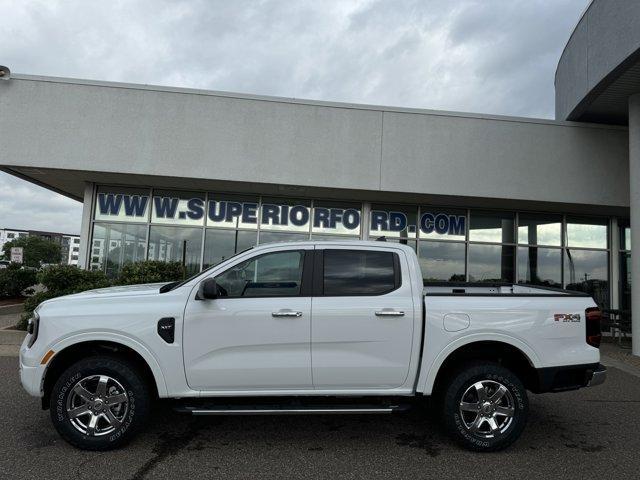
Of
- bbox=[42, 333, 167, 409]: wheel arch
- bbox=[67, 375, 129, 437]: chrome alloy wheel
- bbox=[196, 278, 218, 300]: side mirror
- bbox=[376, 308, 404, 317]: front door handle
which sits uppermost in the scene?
bbox=[196, 278, 218, 300]: side mirror

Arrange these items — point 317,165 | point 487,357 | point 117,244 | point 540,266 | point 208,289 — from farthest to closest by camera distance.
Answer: point 540,266, point 117,244, point 317,165, point 487,357, point 208,289

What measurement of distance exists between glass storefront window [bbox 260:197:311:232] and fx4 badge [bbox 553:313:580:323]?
351 inches

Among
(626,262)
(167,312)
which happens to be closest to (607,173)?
(626,262)

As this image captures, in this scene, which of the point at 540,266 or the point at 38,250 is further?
the point at 38,250

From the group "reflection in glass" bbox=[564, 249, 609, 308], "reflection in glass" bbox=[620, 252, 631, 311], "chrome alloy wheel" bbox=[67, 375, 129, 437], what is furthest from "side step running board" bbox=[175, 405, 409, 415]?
"reflection in glass" bbox=[620, 252, 631, 311]

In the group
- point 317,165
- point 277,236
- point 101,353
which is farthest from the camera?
point 277,236

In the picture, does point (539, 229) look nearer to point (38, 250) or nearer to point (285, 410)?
point (285, 410)

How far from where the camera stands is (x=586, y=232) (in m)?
14.0

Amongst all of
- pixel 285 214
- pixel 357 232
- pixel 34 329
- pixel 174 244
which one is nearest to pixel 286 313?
pixel 34 329

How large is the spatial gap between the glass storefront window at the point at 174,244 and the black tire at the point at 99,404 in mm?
8546

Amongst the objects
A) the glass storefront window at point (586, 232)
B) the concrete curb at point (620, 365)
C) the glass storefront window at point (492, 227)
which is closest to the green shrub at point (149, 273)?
the glass storefront window at point (492, 227)

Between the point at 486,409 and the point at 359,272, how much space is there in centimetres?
166

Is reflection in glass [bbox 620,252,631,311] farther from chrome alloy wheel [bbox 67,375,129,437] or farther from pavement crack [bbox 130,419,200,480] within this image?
Answer: chrome alloy wheel [bbox 67,375,129,437]

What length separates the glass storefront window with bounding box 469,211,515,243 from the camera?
1352 centimetres
